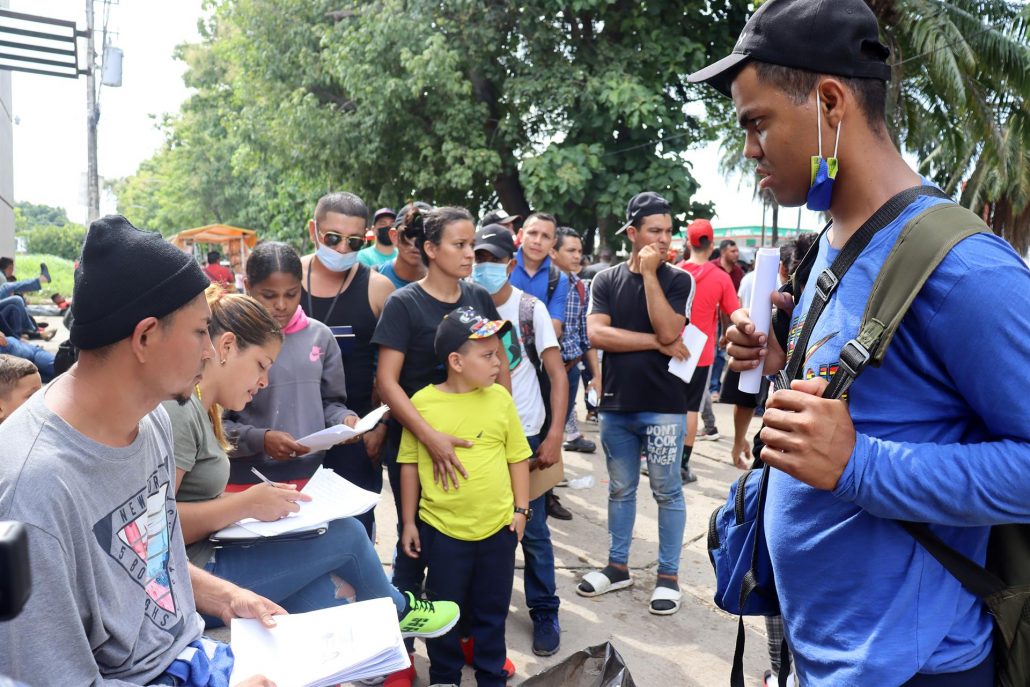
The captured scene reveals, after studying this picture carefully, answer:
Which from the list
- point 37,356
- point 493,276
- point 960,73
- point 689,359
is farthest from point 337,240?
point 960,73

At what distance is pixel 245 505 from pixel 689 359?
270cm

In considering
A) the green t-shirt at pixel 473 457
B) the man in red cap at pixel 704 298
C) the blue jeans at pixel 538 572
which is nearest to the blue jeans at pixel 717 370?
the man in red cap at pixel 704 298

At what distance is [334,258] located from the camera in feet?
13.1

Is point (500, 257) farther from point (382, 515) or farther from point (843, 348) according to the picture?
point (843, 348)

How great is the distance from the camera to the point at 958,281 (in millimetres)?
1264

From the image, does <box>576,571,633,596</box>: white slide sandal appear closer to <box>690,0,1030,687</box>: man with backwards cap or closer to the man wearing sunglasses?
the man wearing sunglasses

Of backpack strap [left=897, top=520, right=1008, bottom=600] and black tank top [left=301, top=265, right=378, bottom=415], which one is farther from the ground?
backpack strap [left=897, top=520, right=1008, bottom=600]

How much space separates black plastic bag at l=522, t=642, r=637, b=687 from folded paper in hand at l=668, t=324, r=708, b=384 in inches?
72.4

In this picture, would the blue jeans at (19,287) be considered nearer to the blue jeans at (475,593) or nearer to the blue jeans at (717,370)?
the blue jeans at (475,593)

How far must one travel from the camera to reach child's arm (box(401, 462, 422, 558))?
347 cm

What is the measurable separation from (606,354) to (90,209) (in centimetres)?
2200

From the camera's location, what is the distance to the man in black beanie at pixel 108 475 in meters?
1.48

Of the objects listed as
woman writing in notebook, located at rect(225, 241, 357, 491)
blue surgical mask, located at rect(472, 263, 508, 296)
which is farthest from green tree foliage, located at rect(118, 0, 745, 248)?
woman writing in notebook, located at rect(225, 241, 357, 491)

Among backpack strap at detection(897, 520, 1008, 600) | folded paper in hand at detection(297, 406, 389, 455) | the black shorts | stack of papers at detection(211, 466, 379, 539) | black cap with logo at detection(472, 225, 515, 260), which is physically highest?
black cap with logo at detection(472, 225, 515, 260)
